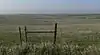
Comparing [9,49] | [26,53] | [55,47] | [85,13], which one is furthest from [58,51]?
[85,13]

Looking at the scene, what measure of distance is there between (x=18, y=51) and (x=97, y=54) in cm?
305

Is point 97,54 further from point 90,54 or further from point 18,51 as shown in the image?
point 18,51

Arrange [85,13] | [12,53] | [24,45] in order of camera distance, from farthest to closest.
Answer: [85,13] < [24,45] < [12,53]

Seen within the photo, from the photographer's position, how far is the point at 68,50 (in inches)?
347

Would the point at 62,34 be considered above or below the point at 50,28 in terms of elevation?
above

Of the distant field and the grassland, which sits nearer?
the grassland

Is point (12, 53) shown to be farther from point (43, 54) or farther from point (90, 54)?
point (90, 54)

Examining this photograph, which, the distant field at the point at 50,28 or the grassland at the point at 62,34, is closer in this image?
the grassland at the point at 62,34

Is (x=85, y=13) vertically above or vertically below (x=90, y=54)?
below

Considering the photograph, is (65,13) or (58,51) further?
(65,13)

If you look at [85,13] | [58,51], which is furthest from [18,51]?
[85,13]

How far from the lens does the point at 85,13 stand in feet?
236

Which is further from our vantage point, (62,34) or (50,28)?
(50,28)

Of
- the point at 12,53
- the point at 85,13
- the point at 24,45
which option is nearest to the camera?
the point at 12,53
